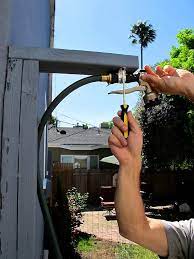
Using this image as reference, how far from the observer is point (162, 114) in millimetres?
17219

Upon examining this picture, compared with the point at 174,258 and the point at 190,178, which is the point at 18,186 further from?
the point at 190,178

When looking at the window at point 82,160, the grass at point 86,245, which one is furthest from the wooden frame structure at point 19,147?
the window at point 82,160

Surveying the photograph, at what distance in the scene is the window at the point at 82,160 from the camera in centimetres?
2709

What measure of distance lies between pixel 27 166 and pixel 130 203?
45 cm

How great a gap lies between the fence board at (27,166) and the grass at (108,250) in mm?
7666

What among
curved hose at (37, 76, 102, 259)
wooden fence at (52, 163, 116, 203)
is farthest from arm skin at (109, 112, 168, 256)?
wooden fence at (52, 163, 116, 203)

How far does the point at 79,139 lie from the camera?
28.5 m

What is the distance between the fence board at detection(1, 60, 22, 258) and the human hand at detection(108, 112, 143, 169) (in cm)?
31

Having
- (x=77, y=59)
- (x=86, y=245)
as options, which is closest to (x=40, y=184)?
(x=77, y=59)

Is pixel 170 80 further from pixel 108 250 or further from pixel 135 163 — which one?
pixel 108 250

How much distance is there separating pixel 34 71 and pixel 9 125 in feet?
0.62

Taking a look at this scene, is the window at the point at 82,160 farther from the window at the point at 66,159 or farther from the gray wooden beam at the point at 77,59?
the gray wooden beam at the point at 77,59

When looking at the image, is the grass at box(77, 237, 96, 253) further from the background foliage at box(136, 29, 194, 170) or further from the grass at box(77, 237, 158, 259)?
the background foliage at box(136, 29, 194, 170)

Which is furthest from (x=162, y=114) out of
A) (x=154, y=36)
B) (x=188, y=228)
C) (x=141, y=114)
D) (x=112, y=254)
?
(x=154, y=36)
